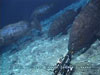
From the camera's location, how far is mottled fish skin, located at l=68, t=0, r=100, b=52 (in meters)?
6.91

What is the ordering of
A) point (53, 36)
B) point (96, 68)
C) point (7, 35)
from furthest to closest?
point (7, 35)
point (53, 36)
point (96, 68)

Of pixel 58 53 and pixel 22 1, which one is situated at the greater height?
pixel 22 1

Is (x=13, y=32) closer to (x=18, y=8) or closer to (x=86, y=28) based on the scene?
(x=18, y=8)

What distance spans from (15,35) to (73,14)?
360 cm

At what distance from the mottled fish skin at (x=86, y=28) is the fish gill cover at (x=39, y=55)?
0.38 metres

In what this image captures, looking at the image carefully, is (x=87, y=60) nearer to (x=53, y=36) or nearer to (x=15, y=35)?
(x=53, y=36)

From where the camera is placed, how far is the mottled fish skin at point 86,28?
6.91m

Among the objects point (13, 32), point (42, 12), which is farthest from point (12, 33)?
point (42, 12)

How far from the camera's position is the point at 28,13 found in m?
14.3

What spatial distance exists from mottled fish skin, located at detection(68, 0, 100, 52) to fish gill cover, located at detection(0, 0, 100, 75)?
38 centimetres

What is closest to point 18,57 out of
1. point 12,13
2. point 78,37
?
point 78,37

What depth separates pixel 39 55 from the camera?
27.8 ft

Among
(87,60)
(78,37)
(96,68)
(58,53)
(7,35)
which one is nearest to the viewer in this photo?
(96,68)

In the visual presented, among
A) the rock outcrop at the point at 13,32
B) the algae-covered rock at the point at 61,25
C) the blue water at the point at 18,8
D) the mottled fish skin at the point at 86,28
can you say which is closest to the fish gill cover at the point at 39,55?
the rock outcrop at the point at 13,32
